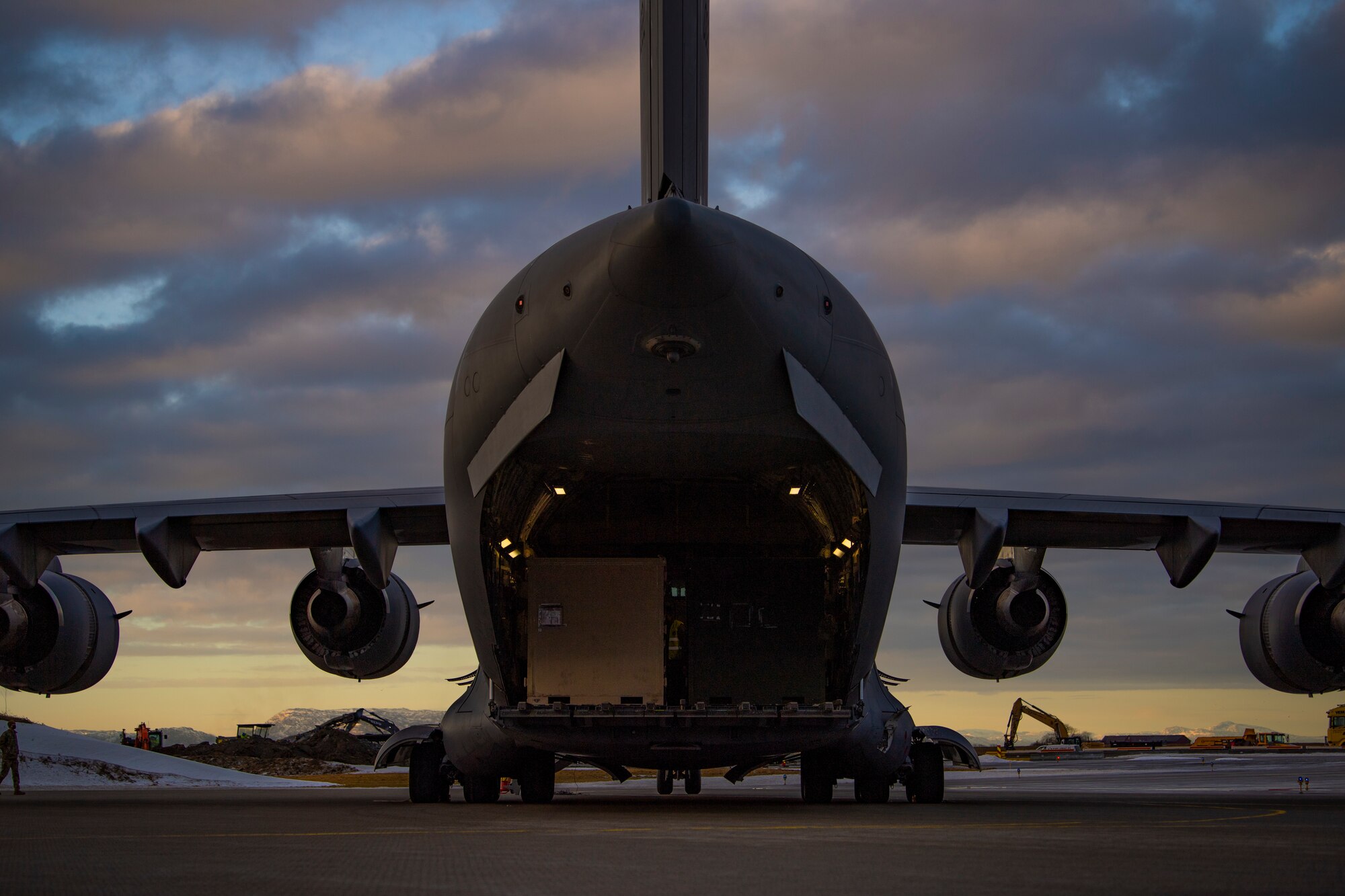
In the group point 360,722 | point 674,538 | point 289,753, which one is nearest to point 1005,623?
point 674,538

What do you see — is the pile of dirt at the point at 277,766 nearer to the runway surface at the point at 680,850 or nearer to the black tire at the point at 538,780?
the black tire at the point at 538,780

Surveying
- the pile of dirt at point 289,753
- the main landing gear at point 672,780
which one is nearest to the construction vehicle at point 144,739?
the pile of dirt at point 289,753

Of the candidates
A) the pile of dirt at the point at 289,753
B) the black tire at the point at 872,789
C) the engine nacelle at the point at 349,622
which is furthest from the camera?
the pile of dirt at the point at 289,753

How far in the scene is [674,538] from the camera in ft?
39.8

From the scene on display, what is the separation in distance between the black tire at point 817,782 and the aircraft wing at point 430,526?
2.34m

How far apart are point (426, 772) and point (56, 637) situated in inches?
160

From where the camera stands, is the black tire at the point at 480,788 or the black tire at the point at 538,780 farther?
the black tire at the point at 480,788

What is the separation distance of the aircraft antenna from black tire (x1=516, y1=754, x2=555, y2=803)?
5.39 meters

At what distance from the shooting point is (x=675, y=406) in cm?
927

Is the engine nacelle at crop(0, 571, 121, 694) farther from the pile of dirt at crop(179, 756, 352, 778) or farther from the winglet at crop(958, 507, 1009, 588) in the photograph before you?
the pile of dirt at crop(179, 756, 352, 778)

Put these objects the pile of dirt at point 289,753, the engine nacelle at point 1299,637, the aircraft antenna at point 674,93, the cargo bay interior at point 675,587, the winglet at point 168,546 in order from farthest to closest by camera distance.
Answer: the pile of dirt at point 289,753 → the engine nacelle at point 1299,637 → the winglet at point 168,546 → the cargo bay interior at point 675,587 → the aircraft antenna at point 674,93

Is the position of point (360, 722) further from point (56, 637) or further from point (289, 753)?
point (56, 637)

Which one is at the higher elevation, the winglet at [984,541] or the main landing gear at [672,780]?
the winglet at [984,541]

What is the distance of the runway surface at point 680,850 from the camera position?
4008 mm
